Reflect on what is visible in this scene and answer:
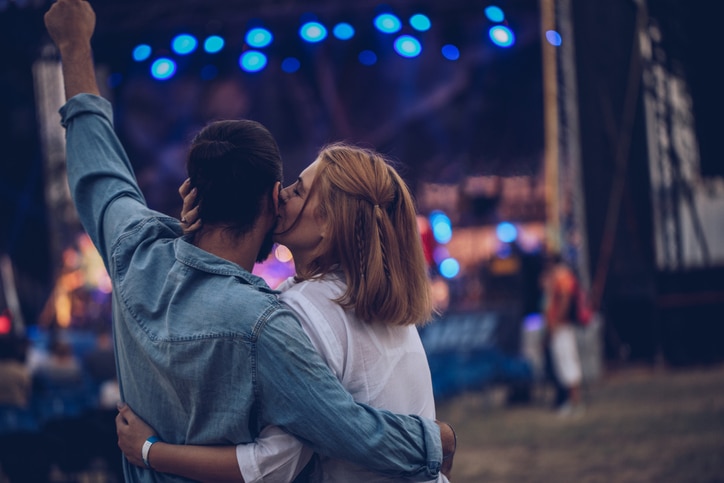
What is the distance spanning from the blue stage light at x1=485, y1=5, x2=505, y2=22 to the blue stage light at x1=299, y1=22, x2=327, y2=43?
3006mm

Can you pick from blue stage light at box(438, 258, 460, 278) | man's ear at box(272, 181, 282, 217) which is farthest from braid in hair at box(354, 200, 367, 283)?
blue stage light at box(438, 258, 460, 278)

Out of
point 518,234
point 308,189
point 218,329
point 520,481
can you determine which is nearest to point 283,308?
point 218,329

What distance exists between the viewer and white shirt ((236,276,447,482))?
1889mm

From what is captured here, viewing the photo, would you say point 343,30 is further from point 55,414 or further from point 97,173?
point 97,173

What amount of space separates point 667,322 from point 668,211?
181 cm

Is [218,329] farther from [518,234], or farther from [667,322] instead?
[518,234]

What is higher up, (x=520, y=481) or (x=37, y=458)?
(x=37, y=458)

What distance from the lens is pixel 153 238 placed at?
213 cm

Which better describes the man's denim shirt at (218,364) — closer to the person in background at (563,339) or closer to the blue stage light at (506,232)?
the person in background at (563,339)

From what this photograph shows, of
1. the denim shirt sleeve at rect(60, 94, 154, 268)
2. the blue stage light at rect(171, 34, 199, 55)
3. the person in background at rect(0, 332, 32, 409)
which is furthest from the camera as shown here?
the blue stage light at rect(171, 34, 199, 55)

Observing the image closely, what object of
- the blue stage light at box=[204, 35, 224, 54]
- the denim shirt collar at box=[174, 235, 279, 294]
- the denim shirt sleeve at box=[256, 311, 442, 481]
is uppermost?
the blue stage light at box=[204, 35, 224, 54]

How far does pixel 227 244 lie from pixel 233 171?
0.62 feet

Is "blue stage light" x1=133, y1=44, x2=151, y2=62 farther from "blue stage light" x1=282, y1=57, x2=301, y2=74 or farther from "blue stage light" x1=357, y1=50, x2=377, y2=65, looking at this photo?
"blue stage light" x1=357, y1=50, x2=377, y2=65

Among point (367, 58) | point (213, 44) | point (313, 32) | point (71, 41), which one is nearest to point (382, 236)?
point (71, 41)
